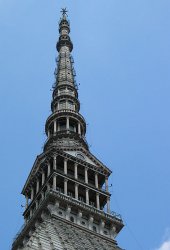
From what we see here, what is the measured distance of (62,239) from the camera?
59188 mm

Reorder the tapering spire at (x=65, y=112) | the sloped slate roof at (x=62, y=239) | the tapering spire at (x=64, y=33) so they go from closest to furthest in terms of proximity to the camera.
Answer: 1. the sloped slate roof at (x=62, y=239)
2. the tapering spire at (x=65, y=112)
3. the tapering spire at (x=64, y=33)

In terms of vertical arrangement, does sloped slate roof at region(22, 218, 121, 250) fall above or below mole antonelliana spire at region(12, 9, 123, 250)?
below

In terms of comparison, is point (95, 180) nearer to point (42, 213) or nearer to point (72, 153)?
point (72, 153)

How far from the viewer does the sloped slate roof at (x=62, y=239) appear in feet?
181

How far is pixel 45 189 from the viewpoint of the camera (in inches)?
2867

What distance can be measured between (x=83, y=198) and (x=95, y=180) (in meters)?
4.01

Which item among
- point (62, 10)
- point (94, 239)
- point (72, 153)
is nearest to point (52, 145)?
point (72, 153)

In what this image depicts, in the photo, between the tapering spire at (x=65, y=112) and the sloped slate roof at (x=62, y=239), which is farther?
the tapering spire at (x=65, y=112)

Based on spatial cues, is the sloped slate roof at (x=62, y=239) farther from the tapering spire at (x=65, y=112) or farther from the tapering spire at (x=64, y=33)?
the tapering spire at (x=64, y=33)

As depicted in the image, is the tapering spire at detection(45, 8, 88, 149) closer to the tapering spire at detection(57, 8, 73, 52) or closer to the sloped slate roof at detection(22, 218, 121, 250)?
the tapering spire at detection(57, 8, 73, 52)

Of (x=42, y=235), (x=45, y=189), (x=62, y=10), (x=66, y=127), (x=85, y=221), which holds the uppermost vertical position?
(x=62, y=10)

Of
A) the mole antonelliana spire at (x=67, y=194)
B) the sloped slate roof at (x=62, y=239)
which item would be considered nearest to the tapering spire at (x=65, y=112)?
the mole antonelliana spire at (x=67, y=194)

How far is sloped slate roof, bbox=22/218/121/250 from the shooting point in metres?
55.1

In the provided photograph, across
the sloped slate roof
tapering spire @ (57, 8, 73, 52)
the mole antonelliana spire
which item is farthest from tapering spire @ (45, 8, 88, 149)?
the sloped slate roof
